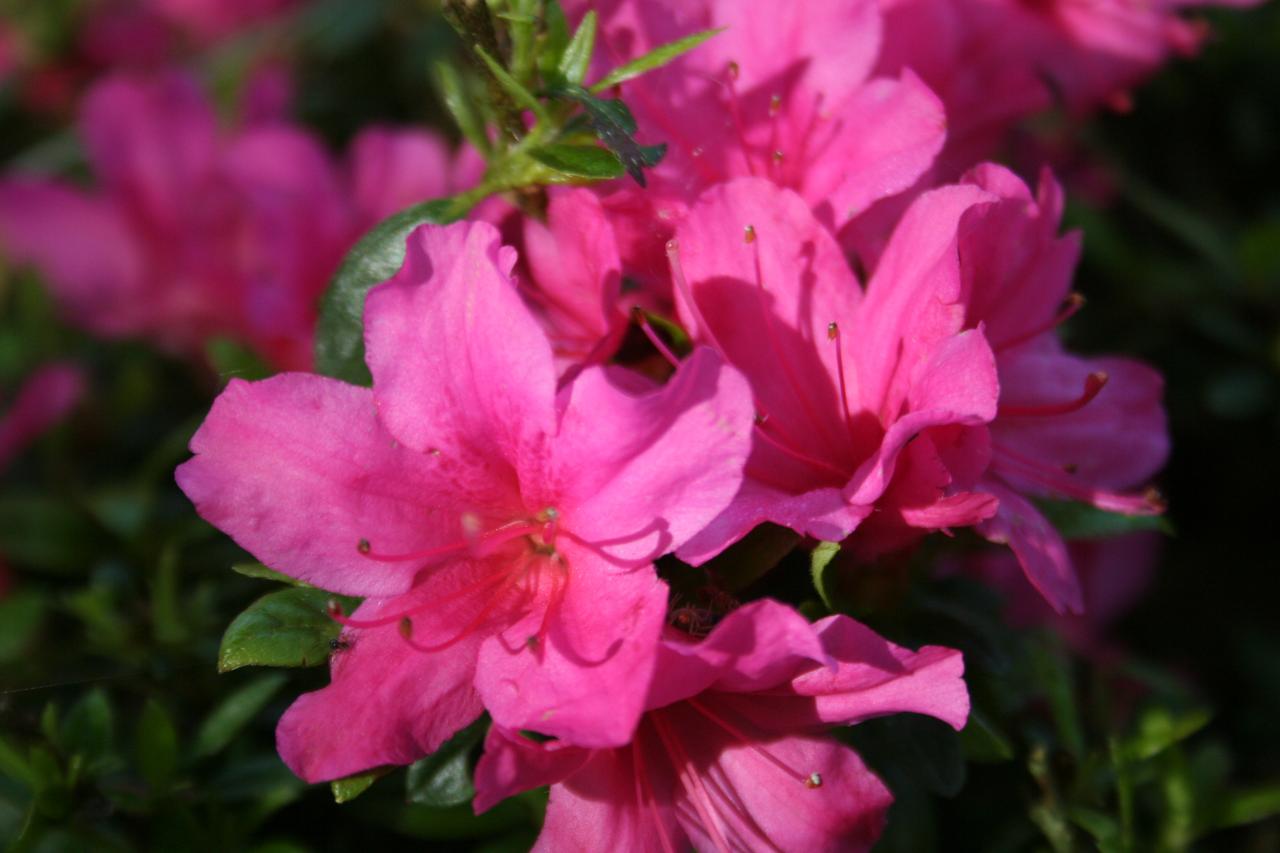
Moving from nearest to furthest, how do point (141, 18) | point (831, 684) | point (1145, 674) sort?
1. point (831, 684)
2. point (1145, 674)
3. point (141, 18)

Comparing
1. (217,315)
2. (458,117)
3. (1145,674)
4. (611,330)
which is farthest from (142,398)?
(1145,674)

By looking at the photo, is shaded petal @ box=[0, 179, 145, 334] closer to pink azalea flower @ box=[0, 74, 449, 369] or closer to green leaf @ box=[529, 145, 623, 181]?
pink azalea flower @ box=[0, 74, 449, 369]

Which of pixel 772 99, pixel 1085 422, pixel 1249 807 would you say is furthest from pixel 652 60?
pixel 1249 807

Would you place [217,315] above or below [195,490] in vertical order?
below

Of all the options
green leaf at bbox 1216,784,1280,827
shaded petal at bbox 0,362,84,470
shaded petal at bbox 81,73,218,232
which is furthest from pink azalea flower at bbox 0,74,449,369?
green leaf at bbox 1216,784,1280,827

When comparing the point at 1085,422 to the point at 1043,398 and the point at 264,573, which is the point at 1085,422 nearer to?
the point at 1043,398

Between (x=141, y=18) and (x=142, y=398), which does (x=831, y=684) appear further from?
(x=141, y=18)

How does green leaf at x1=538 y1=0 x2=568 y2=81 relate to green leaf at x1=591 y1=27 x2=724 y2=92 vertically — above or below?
above
